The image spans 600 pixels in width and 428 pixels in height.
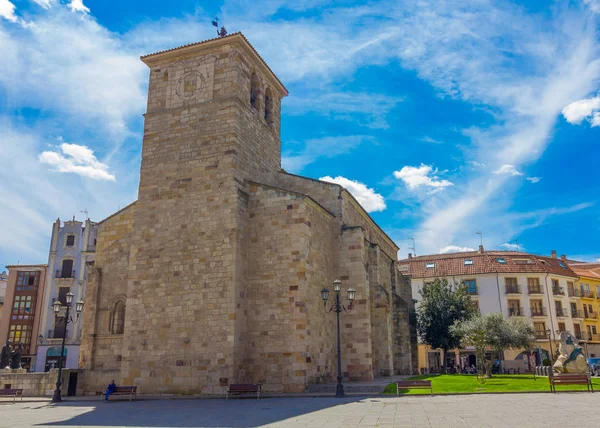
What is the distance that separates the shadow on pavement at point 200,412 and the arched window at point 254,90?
13.1 m

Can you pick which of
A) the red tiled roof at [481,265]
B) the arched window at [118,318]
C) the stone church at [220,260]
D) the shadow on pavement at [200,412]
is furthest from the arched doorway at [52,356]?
the red tiled roof at [481,265]

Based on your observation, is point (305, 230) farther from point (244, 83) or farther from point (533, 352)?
point (533, 352)

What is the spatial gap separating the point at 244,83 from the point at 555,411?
54.4ft

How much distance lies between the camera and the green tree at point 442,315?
113 feet

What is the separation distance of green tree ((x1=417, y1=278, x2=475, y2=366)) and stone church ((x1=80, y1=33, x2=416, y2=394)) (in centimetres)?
1263

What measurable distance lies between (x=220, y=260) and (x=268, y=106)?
9099mm

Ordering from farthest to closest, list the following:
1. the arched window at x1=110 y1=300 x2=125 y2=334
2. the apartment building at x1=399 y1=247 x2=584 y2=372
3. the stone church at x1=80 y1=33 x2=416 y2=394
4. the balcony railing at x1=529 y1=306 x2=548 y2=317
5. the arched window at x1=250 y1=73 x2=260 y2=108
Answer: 1. the balcony railing at x1=529 y1=306 x2=548 y2=317
2. the apartment building at x1=399 y1=247 x2=584 y2=372
3. the arched window at x1=250 y1=73 x2=260 y2=108
4. the arched window at x1=110 y1=300 x2=125 y2=334
5. the stone church at x1=80 y1=33 x2=416 y2=394

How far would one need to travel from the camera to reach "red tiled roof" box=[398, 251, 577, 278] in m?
44.8

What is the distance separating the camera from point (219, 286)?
18281mm

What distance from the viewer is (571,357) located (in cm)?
1797

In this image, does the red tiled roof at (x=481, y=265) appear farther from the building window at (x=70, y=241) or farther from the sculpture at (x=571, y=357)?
the building window at (x=70, y=241)

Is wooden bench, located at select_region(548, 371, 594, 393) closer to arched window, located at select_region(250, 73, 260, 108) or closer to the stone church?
the stone church

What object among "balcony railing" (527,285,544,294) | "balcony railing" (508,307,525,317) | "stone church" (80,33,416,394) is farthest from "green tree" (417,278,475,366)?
"stone church" (80,33,416,394)

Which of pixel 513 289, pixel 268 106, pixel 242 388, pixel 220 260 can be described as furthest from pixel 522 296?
pixel 242 388
